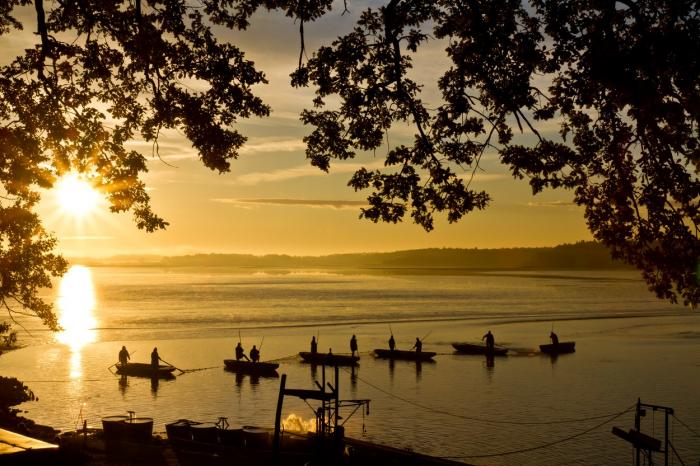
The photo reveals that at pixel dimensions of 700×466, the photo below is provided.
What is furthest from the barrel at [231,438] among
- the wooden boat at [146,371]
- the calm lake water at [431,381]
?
the wooden boat at [146,371]

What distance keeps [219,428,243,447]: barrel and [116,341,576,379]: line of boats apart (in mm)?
17575

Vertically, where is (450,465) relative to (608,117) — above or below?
below

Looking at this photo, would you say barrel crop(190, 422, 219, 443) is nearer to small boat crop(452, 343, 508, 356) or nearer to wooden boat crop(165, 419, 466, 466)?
wooden boat crop(165, 419, 466, 466)

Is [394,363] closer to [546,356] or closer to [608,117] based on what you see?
[546,356]

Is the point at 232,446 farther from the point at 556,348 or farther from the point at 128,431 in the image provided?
the point at 556,348

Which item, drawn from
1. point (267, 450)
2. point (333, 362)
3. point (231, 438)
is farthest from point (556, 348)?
point (231, 438)

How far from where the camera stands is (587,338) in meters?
76.1

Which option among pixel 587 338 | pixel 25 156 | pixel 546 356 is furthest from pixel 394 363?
pixel 25 156

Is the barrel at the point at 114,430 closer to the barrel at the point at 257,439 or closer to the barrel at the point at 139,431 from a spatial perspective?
the barrel at the point at 139,431

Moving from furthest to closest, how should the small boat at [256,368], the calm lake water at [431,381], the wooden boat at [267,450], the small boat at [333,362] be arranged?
the small boat at [333,362], the small boat at [256,368], the calm lake water at [431,381], the wooden boat at [267,450]

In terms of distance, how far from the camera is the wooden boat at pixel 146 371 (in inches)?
1916

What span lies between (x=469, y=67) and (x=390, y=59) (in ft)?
5.23

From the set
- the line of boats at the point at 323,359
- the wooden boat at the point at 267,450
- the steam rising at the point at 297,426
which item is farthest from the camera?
the line of boats at the point at 323,359

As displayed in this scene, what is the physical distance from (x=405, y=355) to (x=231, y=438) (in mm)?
33085
